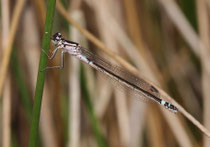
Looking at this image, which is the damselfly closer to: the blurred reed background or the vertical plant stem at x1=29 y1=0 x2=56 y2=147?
the blurred reed background

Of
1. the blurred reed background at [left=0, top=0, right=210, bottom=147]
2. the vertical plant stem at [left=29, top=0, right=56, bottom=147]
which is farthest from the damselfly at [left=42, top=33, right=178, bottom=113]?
the vertical plant stem at [left=29, top=0, right=56, bottom=147]

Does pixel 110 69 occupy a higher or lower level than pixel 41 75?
higher

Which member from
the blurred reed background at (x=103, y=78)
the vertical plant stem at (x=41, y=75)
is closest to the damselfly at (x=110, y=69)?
the blurred reed background at (x=103, y=78)

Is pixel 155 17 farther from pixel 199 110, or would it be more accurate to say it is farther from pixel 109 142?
pixel 109 142

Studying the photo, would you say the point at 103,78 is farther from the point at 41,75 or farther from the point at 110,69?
the point at 41,75

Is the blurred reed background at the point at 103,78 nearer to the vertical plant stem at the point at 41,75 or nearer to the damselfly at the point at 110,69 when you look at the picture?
the damselfly at the point at 110,69

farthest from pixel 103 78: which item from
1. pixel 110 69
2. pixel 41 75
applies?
pixel 41 75

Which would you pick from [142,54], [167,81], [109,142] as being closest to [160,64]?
[167,81]
